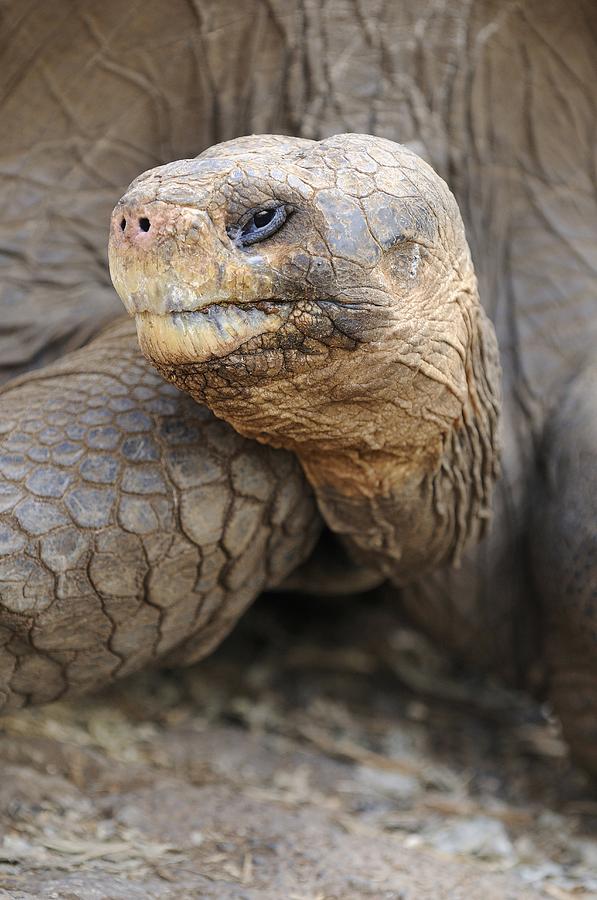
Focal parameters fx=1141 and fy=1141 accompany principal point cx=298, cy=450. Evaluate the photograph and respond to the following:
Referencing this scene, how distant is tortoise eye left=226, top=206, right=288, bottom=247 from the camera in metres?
1.39

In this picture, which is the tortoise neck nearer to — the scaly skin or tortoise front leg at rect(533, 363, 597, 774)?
the scaly skin

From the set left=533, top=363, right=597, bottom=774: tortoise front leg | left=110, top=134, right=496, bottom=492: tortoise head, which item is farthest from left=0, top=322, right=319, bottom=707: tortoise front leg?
left=533, top=363, right=597, bottom=774: tortoise front leg

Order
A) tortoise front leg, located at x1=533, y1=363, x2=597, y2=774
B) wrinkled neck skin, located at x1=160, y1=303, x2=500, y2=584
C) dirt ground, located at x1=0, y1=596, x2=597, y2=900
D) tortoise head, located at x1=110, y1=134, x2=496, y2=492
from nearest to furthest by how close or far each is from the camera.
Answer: tortoise head, located at x1=110, y1=134, x2=496, y2=492 < wrinkled neck skin, located at x1=160, y1=303, x2=500, y2=584 < dirt ground, located at x1=0, y1=596, x2=597, y2=900 < tortoise front leg, located at x1=533, y1=363, x2=597, y2=774

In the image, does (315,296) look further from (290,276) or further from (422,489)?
(422,489)

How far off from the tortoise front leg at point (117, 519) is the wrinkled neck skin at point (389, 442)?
13 centimetres

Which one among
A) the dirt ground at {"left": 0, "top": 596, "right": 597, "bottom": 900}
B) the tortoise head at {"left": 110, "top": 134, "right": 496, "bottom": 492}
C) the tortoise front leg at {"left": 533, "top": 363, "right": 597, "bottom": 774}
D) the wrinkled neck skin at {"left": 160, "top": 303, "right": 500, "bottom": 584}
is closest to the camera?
the tortoise head at {"left": 110, "top": 134, "right": 496, "bottom": 492}

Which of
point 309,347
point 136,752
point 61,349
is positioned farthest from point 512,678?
point 309,347

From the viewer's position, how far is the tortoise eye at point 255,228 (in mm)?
1395

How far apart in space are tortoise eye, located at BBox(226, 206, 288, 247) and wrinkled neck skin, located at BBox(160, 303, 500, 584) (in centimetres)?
17

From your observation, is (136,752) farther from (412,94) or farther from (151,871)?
(412,94)

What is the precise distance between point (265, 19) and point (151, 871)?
1.67 metres

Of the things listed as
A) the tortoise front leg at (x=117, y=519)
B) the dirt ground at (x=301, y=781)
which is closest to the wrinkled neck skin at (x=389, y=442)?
the tortoise front leg at (x=117, y=519)

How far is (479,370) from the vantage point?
5.93 feet

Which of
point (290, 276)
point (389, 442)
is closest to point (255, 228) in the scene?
point (290, 276)
